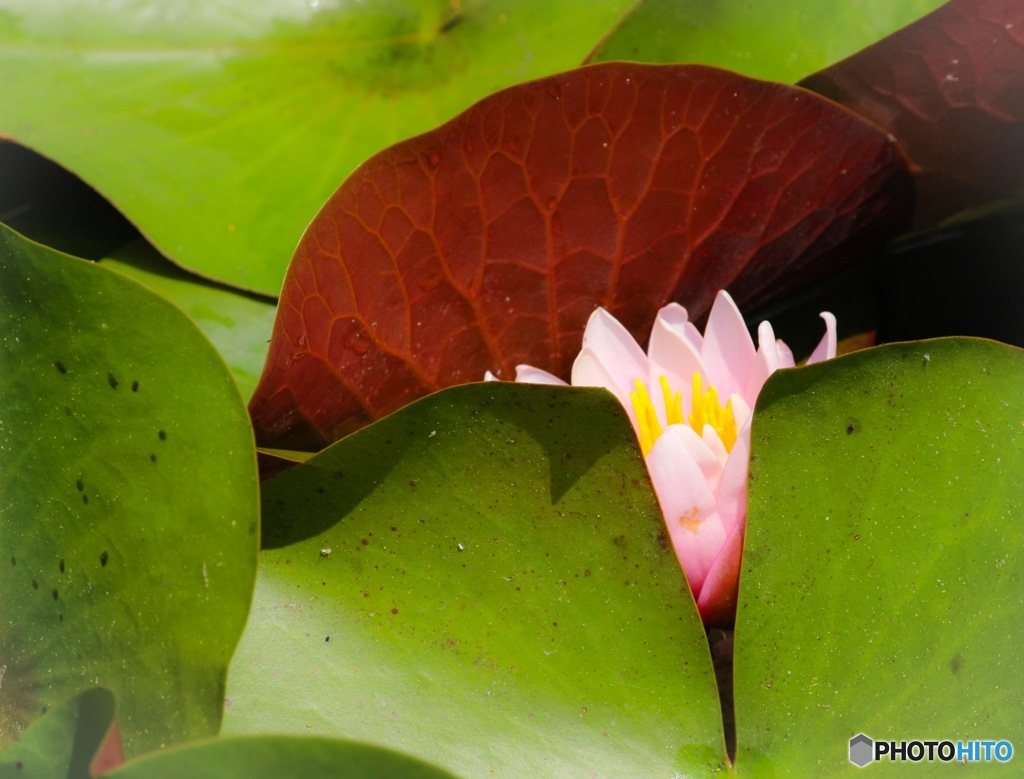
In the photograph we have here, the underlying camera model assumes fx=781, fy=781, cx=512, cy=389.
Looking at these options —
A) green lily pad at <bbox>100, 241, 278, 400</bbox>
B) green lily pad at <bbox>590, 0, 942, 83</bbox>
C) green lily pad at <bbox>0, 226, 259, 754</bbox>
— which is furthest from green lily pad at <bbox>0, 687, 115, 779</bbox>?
green lily pad at <bbox>590, 0, 942, 83</bbox>

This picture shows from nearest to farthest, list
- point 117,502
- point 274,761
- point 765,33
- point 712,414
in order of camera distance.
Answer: point 274,761, point 117,502, point 712,414, point 765,33

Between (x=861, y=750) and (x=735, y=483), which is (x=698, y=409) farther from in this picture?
(x=861, y=750)

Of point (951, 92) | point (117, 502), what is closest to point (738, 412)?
point (951, 92)

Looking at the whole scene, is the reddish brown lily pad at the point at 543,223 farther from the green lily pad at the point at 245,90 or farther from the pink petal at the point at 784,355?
the green lily pad at the point at 245,90

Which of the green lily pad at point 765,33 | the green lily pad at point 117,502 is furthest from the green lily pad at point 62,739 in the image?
the green lily pad at point 765,33

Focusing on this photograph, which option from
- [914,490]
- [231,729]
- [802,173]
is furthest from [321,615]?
[802,173]

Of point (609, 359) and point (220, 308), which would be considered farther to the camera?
point (220, 308)

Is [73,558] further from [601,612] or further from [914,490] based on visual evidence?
[914,490]

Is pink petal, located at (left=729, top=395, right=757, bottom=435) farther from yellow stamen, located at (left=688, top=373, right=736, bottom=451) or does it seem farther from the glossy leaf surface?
the glossy leaf surface
